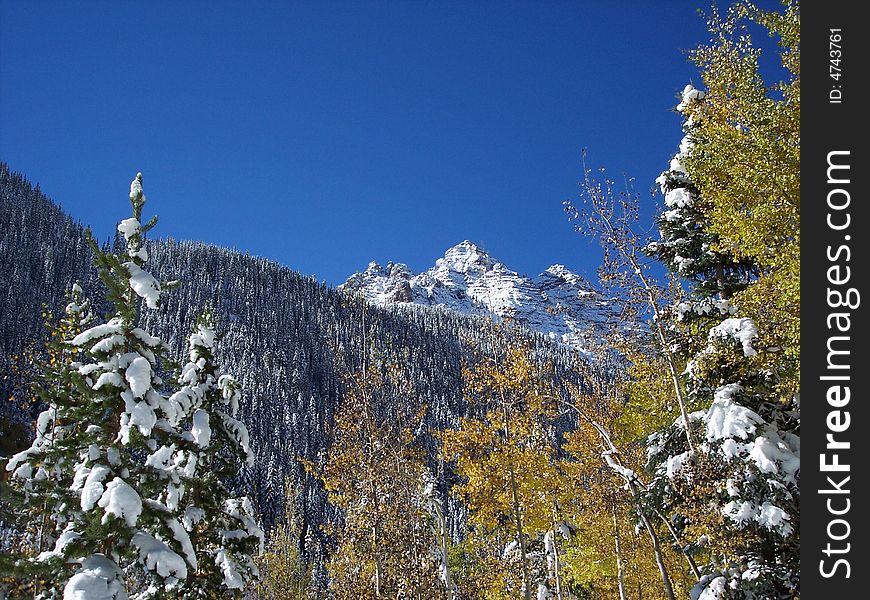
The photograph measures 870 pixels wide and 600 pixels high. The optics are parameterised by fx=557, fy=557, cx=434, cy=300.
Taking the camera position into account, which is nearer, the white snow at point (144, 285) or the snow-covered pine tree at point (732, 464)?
the white snow at point (144, 285)

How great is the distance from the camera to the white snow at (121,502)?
5.35 metres

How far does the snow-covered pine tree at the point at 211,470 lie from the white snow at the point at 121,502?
1.19 metres

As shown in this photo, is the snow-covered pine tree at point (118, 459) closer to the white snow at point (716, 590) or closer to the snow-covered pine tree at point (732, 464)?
the snow-covered pine tree at point (732, 464)

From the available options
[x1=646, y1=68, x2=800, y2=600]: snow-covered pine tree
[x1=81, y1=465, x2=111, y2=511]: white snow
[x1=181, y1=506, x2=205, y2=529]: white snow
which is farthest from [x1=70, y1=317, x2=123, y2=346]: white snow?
[x1=646, y1=68, x2=800, y2=600]: snow-covered pine tree

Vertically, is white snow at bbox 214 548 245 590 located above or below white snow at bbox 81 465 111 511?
below

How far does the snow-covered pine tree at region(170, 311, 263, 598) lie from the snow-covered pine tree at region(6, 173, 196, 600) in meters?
0.52

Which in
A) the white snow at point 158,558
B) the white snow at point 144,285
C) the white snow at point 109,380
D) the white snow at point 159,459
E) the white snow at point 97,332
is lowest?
the white snow at point 158,558

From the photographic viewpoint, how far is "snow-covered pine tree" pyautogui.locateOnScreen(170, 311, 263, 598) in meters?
7.19

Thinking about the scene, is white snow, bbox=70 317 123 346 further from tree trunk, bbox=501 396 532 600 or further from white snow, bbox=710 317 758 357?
tree trunk, bbox=501 396 532 600
